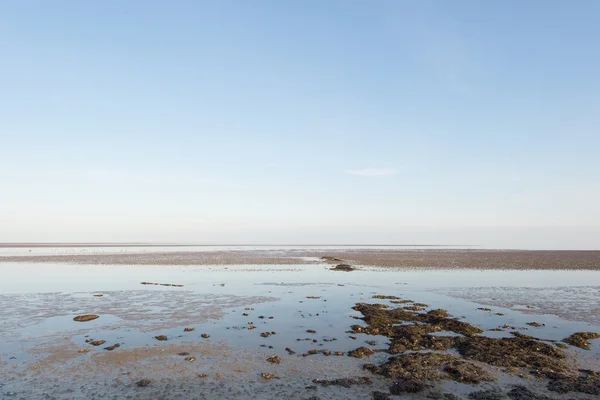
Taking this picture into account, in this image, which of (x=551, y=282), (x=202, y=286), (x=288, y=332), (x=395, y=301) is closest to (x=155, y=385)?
(x=288, y=332)

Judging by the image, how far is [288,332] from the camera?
1933 cm

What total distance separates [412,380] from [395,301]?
51.0 feet

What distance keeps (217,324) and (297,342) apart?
228 inches

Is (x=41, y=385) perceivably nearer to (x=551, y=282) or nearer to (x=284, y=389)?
(x=284, y=389)

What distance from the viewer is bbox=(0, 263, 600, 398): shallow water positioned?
12.9 m

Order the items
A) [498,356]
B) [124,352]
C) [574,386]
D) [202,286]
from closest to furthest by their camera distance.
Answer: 1. [574,386]
2. [498,356]
3. [124,352]
4. [202,286]

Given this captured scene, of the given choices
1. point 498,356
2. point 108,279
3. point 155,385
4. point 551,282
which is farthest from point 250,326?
point 551,282

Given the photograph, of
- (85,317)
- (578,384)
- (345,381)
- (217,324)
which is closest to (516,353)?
(578,384)

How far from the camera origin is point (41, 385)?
1257 cm

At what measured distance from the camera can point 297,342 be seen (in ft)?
57.6

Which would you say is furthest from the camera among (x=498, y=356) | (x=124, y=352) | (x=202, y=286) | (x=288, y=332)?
(x=202, y=286)

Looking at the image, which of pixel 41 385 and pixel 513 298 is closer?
pixel 41 385

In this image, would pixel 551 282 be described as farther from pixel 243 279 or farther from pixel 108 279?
pixel 108 279

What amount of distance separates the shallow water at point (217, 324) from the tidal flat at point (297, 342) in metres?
0.09
